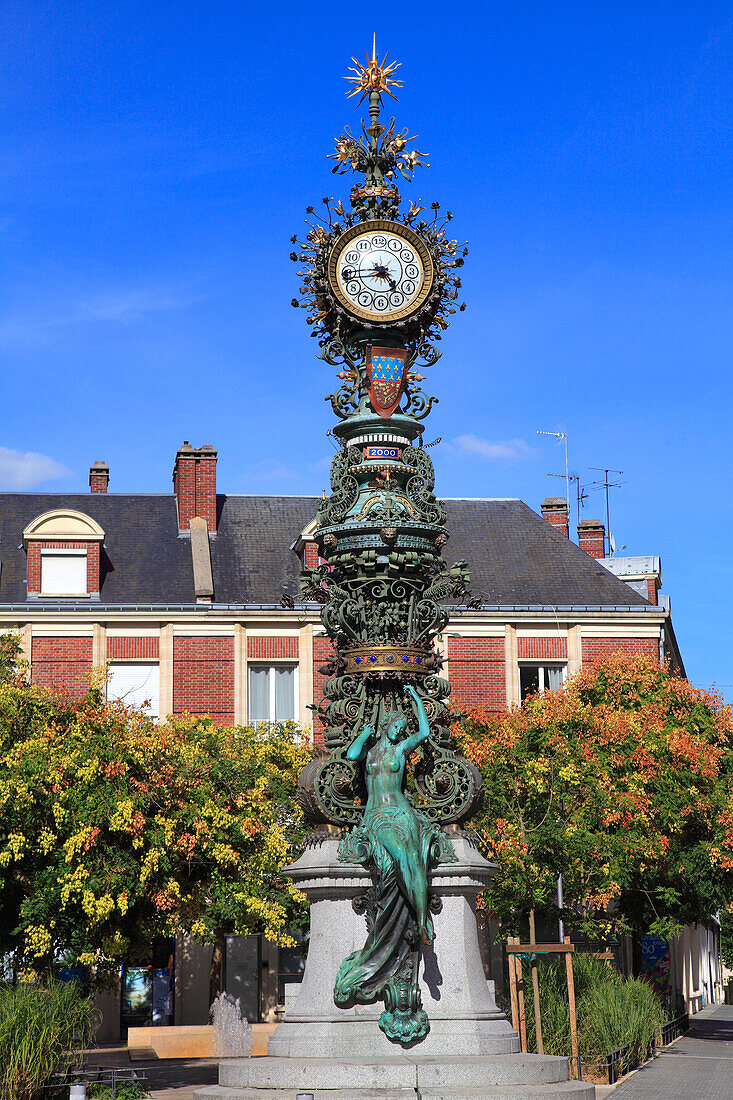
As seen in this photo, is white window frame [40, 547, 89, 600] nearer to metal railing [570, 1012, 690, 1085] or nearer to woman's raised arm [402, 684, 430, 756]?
metal railing [570, 1012, 690, 1085]

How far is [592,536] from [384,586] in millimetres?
32281

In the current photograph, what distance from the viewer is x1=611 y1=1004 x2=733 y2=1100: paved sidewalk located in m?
18.9

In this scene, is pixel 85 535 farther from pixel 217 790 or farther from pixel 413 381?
pixel 413 381

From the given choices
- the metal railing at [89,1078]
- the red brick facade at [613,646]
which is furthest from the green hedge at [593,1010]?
the red brick facade at [613,646]

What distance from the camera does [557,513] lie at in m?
44.7

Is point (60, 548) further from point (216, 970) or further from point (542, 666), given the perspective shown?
point (542, 666)

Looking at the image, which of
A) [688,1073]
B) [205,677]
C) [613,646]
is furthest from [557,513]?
[688,1073]

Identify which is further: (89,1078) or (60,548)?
(60,548)

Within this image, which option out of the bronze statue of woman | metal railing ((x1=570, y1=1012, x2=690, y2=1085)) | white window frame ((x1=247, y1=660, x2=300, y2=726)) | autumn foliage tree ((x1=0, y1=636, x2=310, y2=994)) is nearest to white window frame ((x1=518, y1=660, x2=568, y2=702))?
white window frame ((x1=247, y1=660, x2=300, y2=726))

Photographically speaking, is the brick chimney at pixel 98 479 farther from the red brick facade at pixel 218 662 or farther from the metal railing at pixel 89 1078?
the metal railing at pixel 89 1078

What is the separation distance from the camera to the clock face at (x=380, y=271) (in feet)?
46.8

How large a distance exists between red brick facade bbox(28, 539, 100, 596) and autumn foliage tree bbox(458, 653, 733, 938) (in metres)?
11.6

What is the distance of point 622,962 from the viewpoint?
36594mm

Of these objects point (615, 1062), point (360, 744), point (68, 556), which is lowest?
point (615, 1062)
